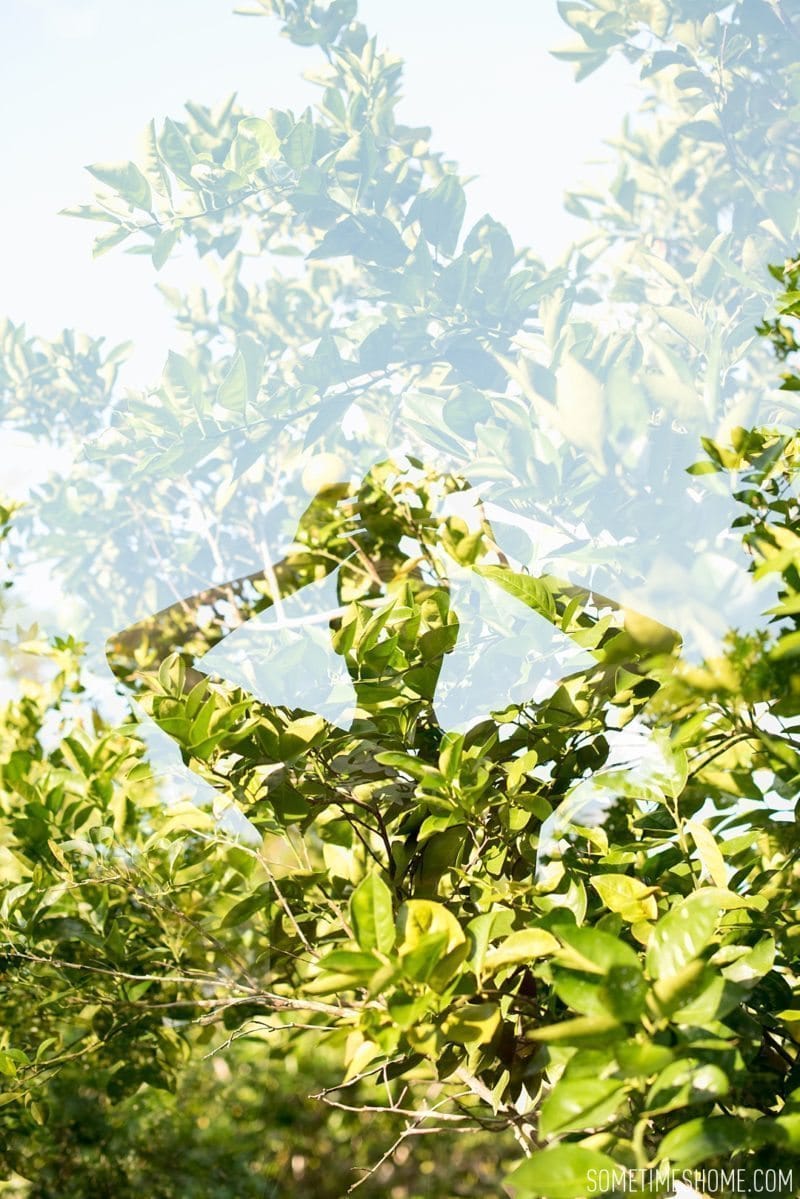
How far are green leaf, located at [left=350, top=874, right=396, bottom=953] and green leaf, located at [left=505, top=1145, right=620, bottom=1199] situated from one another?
131 millimetres

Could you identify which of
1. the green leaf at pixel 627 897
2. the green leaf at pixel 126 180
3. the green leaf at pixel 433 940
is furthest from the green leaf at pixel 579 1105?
the green leaf at pixel 126 180

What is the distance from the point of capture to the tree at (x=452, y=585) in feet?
2.15

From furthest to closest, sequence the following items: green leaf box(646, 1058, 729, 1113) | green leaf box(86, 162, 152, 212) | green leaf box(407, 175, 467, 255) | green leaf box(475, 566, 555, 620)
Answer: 1. green leaf box(86, 162, 152, 212)
2. green leaf box(407, 175, 467, 255)
3. green leaf box(475, 566, 555, 620)
4. green leaf box(646, 1058, 729, 1113)

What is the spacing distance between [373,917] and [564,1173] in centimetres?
16

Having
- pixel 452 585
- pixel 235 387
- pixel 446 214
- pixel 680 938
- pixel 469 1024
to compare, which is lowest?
pixel 469 1024

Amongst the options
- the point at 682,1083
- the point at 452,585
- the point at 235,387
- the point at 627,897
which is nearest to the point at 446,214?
the point at 235,387

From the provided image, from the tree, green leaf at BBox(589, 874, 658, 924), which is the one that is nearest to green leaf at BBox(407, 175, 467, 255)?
the tree

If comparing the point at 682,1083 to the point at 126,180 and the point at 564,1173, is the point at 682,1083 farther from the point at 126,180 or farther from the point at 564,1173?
the point at 126,180

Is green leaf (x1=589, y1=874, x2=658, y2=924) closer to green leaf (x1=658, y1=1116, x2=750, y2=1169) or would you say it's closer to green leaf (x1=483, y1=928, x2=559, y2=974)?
green leaf (x1=483, y1=928, x2=559, y2=974)

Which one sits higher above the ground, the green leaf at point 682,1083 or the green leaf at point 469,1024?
the green leaf at point 682,1083

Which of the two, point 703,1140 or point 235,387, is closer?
point 703,1140

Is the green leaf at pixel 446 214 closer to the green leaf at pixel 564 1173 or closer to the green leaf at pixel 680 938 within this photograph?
the green leaf at pixel 680 938

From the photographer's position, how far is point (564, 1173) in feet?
1.68

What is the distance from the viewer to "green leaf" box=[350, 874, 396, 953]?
56 cm
